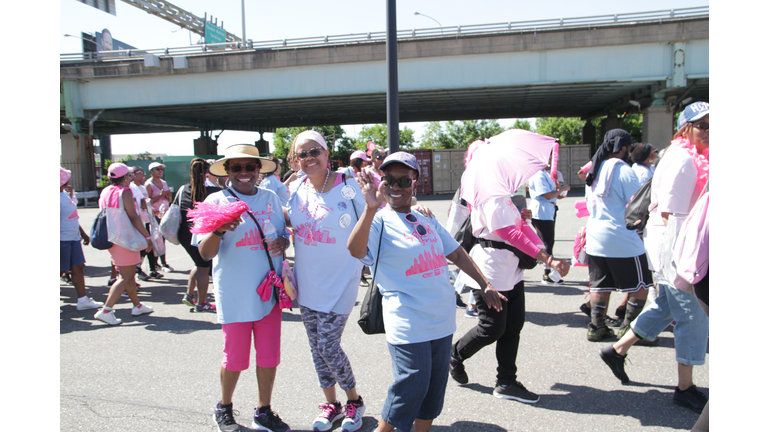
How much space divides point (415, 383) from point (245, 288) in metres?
1.25

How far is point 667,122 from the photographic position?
23.6 meters

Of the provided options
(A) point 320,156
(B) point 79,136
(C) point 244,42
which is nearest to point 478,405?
(A) point 320,156

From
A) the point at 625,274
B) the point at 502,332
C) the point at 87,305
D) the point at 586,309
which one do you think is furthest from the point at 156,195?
the point at 625,274

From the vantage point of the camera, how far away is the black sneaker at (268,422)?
3000 mm

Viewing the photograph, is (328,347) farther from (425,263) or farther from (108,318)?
(108,318)

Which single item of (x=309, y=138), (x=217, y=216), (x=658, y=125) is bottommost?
(x=217, y=216)

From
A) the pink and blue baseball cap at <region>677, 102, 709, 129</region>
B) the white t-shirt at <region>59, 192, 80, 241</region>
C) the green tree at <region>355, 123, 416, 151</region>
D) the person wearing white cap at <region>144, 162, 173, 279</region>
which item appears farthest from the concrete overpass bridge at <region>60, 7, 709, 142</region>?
the green tree at <region>355, 123, 416, 151</region>

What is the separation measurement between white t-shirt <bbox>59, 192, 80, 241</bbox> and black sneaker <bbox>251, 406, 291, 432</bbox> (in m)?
4.58

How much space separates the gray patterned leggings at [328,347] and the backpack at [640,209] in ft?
8.69

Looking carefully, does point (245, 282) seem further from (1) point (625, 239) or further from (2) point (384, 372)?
(1) point (625, 239)

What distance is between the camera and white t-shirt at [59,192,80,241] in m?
6.01

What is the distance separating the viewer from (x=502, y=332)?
3354 mm

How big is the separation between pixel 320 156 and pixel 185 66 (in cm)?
2483

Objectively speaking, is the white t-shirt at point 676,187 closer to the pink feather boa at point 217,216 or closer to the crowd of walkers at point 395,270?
the crowd of walkers at point 395,270
